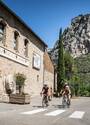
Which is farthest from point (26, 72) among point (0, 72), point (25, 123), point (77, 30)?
point (77, 30)

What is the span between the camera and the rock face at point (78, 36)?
141 m

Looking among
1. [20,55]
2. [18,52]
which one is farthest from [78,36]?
[18,52]

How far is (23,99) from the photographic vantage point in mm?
21266

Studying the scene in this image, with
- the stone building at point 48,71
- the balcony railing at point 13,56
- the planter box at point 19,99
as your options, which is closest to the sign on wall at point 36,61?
the balcony railing at point 13,56

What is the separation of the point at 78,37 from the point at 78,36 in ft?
4.20

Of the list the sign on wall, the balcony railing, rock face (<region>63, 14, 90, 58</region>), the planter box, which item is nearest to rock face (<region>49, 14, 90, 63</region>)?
rock face (<region>63, 14, 90, 58</region>)

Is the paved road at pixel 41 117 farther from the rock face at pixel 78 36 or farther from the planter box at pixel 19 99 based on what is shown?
the rock face at pixel 78 36

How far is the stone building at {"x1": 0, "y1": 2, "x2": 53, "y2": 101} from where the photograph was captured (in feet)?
80.1

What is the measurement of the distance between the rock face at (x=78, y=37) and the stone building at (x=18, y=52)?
298 ft

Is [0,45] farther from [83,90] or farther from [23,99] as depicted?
[83,90]

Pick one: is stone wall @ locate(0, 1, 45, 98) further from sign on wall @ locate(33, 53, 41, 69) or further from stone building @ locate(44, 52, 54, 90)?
stone building @ locate(44, 52, 54, 90)

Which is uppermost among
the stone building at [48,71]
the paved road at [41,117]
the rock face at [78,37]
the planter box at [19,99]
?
the rock face at [78,37]

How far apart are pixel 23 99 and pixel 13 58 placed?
607cm

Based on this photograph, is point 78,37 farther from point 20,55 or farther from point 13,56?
point 13,56
